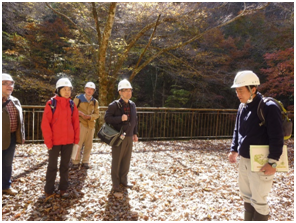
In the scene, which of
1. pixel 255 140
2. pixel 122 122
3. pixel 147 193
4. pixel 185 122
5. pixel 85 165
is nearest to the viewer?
pixel 255 140

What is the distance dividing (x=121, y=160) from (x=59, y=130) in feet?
4.16

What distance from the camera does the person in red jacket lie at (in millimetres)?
3311

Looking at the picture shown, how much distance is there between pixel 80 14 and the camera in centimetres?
967

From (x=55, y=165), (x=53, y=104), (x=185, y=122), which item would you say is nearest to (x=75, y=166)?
(x=55, y=165)

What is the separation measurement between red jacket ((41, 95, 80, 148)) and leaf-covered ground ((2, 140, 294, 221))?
1008mm

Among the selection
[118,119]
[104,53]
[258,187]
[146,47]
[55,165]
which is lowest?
[55,165]

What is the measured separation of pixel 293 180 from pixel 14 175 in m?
6.16

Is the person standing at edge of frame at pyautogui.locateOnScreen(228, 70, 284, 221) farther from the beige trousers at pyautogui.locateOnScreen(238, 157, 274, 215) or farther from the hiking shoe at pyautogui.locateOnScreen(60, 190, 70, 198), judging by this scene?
the hiking shoe at pyautogui.locateOnScreen(60, 190, 70, 198)

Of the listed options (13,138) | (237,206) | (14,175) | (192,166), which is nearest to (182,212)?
(237,206)

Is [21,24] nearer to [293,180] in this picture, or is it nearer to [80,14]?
[80,14]

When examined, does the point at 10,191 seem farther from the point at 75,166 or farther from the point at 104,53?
the point at 104,53

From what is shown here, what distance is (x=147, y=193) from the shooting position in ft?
12.8

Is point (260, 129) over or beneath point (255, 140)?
over

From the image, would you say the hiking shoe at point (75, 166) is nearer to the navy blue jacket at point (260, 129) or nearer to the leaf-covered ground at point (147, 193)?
the leaf-covered ground at point (147, 193)
